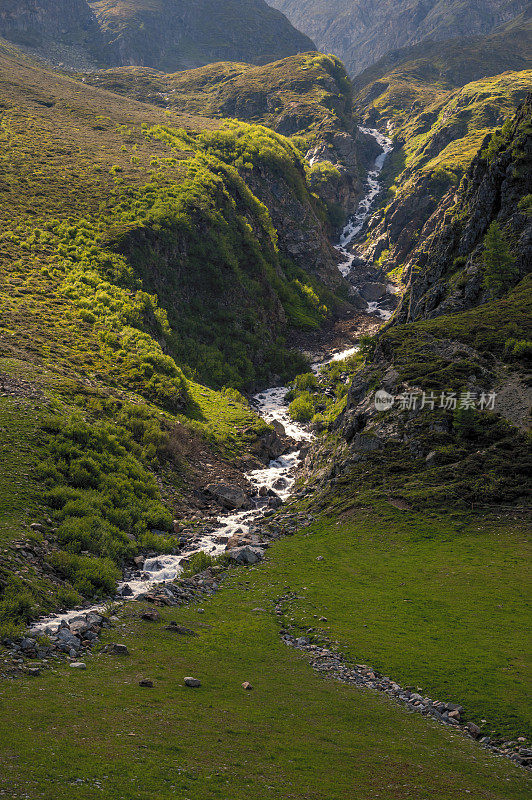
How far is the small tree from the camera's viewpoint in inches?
2157

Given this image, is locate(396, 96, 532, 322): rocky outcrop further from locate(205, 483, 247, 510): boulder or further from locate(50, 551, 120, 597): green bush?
locate(50, 551, 120, 597): green bush

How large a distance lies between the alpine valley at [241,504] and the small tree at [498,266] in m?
0.33

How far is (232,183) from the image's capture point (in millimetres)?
121125

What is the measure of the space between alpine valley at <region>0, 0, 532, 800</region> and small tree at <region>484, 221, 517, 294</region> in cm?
33

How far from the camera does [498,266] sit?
5534 cm

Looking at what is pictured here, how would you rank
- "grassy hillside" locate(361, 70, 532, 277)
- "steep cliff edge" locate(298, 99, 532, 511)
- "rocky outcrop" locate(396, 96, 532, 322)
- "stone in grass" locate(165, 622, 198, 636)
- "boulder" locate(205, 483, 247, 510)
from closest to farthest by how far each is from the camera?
"stone in grass" locate(165, 622, 198, 636), "steep cliff edge" locate(298, 99, 532, 511), "boulder" locate(205, 483, 247, 510), "rocky outcrop" locate(396, 96, 532, 322), "grassy hillside" locate(361, 70, 532, 277)

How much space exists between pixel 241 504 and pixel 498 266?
110ft

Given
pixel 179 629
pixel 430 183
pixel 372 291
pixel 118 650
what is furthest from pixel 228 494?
pixel 430 183

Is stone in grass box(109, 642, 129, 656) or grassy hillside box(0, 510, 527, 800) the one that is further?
stone in grass box(109, 642, 129, 656)

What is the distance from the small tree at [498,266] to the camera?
54.8 m

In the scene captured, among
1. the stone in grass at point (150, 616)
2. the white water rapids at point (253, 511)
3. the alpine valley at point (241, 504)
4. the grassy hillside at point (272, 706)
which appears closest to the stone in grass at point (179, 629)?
the alpine valley at point (241, 504)

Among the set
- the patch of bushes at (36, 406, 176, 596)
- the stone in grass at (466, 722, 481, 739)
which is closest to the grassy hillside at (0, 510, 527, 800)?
the stone in grass at (466, 722, 481, 739)

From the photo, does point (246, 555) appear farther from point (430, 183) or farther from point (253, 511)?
point (430, 183)

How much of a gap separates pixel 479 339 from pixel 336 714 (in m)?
36.7
